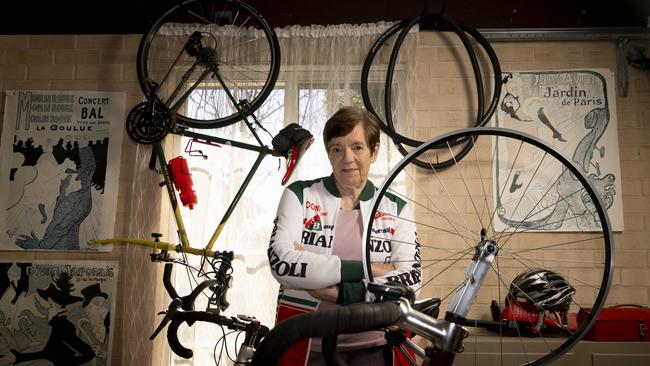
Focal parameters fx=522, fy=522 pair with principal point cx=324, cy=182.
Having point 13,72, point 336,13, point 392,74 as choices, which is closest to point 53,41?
point 13,72

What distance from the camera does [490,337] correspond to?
96.5 inches

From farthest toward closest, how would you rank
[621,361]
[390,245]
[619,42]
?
[619,42], [621,361], [390,245]

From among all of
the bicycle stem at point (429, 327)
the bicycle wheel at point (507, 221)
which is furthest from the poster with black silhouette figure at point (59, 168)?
the bicycle stem at point (429, 327)

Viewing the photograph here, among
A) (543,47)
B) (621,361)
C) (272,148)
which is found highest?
(543,47)

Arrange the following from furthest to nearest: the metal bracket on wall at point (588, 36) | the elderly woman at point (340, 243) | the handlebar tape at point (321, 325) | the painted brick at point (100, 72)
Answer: the painted brick at point (100, 72), the metal bracket on wall at point (588, 36), the elderly woman at point (340, 243), the handlebar tape at point (321, 325)

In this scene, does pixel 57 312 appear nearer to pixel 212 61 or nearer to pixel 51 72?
pixel 51 72

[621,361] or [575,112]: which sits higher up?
[575,112]

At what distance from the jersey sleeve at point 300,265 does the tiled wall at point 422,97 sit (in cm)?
146

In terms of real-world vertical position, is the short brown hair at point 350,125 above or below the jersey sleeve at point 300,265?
above

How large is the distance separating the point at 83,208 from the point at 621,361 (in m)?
2.87

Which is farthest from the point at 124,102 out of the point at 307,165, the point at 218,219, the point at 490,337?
the point at 490,337

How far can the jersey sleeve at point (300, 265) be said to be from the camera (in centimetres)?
158

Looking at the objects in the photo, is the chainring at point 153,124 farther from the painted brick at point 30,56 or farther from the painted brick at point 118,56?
the painted brick at point 30,56

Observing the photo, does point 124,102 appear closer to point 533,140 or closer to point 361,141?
point 361,141
